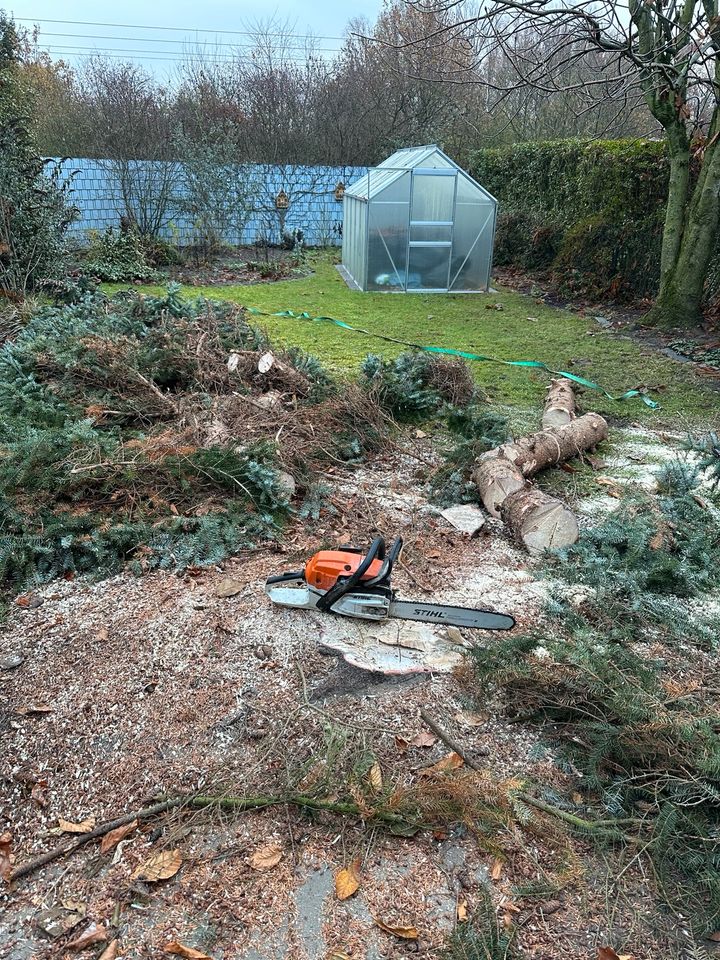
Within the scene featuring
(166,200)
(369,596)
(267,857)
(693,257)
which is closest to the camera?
(267,857)

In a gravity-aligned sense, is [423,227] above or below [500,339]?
above

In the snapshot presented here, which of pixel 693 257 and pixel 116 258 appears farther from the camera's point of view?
pixel 116 258

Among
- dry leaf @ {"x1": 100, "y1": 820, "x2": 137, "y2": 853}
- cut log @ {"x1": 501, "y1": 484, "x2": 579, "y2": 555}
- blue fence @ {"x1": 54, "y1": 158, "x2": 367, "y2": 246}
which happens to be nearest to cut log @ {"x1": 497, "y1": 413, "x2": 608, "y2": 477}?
cut log @ {"x1": 501, "y1": 484, "x2": 579, "y2": 555}

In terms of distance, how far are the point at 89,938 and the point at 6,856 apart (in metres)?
0.48

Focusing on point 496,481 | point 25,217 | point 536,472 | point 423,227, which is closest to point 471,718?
point 496,481

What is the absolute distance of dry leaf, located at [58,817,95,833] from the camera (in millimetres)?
2383

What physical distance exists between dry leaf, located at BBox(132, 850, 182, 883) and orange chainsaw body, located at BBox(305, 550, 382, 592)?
1296 millimetres

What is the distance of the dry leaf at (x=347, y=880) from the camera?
2176 millimetres

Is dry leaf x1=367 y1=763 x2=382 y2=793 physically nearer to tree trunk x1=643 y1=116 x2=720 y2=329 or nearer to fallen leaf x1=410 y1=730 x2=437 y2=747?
fallen leaf x1=410 y1=730 x2=437 y2=747

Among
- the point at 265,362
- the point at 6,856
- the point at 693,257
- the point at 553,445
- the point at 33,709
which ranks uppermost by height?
the point at 693,257

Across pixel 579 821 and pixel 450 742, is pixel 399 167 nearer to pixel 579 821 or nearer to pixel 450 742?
pixel 450 742

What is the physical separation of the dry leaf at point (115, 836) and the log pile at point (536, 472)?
104 inches

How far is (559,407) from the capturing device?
616 cm

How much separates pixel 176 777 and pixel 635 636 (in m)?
2.18
